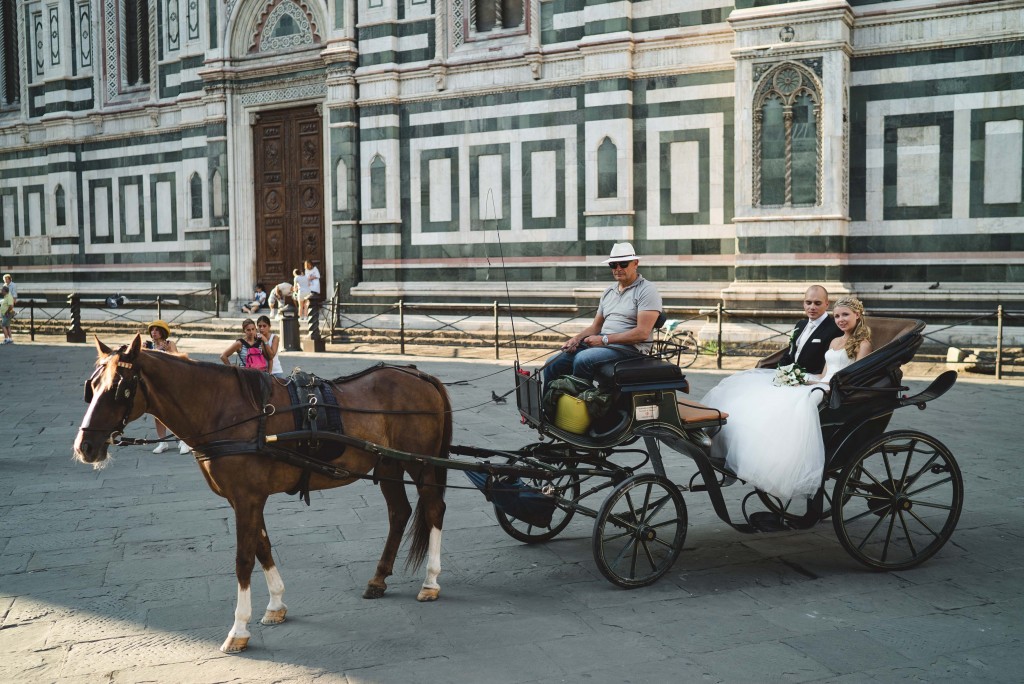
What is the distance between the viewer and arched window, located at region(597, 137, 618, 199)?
14734mm

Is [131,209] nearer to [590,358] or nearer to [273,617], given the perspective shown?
[590,358]

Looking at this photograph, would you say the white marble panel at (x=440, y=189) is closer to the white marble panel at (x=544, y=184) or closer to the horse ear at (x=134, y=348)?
the white marble panel at (x=544, y=184)

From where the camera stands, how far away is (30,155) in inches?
872

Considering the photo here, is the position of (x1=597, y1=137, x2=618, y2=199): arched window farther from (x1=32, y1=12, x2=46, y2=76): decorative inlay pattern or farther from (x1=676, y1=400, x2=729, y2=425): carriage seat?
(x1=32, y1=12, x2=46, y2=76): decorative inlay pattern

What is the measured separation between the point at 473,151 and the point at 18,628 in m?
13.0

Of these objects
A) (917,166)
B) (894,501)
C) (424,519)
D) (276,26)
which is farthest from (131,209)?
(894,501)

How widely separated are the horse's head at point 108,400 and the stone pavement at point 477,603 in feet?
2.67

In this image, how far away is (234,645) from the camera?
3.69 m

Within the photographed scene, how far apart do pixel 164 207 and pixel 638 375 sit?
17.9m

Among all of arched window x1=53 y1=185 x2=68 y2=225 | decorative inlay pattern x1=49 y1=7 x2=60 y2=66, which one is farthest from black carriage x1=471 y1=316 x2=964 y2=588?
decorative inlay pattern x1=49 y1=7 x2=60 y2=66

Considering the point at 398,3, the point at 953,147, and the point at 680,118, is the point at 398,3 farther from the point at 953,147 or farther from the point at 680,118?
the point at 953,147

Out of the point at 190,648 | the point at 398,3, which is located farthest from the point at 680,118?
the point at 190,648

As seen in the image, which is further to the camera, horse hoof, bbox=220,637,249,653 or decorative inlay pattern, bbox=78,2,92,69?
decorative inlay pattern, bbox=78,2,92,69

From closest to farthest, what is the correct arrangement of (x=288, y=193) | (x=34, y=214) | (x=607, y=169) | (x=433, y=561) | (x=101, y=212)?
(x=433, y=561) → (x=607, y=169) → (x=288, y=193) → (x=101, y=212) → (x=34, y=214)
